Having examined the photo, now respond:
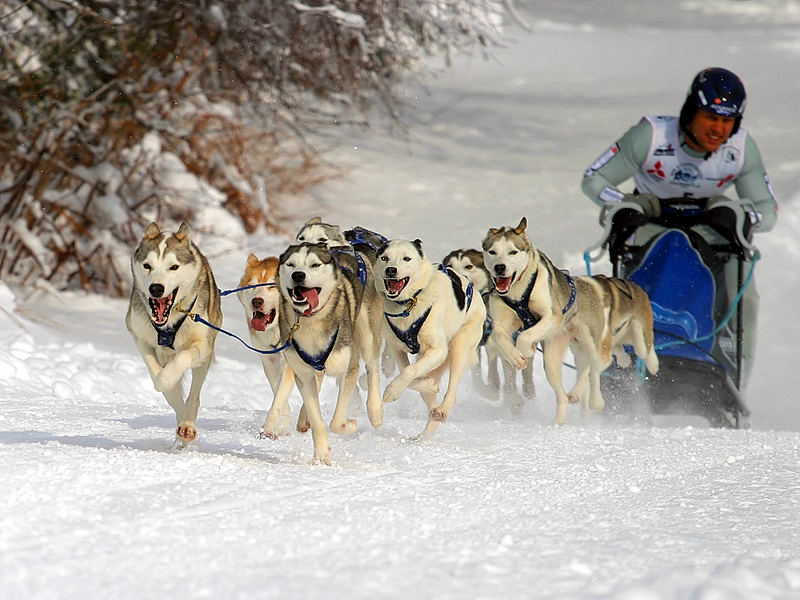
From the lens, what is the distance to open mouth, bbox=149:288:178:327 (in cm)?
406

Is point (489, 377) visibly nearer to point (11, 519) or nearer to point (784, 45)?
point (11, 519)

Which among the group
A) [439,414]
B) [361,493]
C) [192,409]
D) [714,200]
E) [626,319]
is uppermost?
[714,200]

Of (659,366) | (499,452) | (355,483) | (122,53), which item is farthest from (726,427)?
(122,53)

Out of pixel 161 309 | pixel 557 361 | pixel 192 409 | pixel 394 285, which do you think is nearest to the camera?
pixel 161 309

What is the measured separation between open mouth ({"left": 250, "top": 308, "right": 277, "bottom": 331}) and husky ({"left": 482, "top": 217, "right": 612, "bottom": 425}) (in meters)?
1.05

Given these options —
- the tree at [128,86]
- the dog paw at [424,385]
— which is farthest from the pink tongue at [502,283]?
the tree at [128,86]

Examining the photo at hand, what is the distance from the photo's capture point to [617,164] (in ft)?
22.0

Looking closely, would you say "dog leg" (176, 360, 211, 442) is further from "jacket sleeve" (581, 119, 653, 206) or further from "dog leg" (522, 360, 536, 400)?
"jacket sleeve" (581, 119, 653, 206)

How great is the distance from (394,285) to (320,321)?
0.40m

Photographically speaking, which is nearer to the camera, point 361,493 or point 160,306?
point 361,493

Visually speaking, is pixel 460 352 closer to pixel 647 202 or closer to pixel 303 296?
pixel 303 296

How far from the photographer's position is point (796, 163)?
48.6 ft

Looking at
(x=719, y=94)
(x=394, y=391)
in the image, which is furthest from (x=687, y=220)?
(x=394, y=391)

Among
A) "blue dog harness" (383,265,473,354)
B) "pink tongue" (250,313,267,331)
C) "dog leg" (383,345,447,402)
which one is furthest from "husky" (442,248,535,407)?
"pink tongue" (250,313,267,331)
